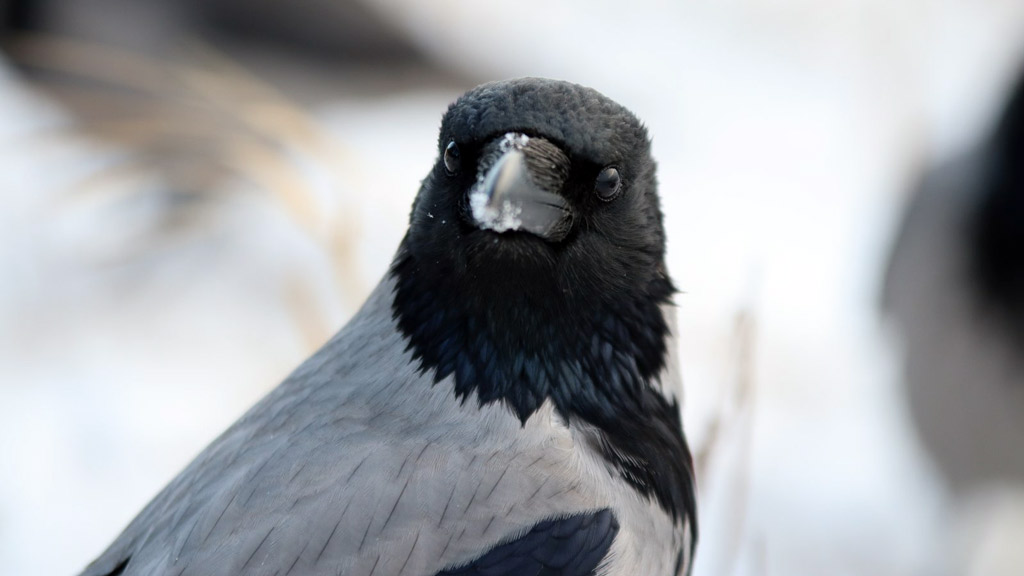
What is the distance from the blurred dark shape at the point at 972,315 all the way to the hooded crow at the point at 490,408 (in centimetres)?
350

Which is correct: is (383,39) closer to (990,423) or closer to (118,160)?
(118,160)

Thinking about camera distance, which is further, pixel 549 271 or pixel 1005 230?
pixel 1005 230

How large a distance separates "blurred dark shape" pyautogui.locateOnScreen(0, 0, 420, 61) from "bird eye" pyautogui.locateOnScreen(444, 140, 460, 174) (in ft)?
12.4

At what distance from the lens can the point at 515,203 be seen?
1768 mm

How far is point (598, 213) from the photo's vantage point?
1.95 m

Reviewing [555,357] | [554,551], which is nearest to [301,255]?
[555,357]

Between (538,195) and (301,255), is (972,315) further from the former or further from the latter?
(538,195)

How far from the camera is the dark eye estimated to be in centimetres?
191

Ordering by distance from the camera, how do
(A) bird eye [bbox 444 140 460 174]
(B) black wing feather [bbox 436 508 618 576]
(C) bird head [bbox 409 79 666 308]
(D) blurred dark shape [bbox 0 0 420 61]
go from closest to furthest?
1. (B) black wing feather [bbox 436 508 618 576]
2. (C) bird head [bbox 409 79 666 308]
3. (A) bird eye [bbox 444 140 460 174]
4. (D) blurred dark shape [bbox 0 0 420 61]

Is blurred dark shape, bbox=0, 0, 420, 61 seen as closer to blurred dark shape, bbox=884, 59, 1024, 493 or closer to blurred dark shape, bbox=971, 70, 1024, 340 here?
blurred dark shape, bbox=884, 59, 1024, 493

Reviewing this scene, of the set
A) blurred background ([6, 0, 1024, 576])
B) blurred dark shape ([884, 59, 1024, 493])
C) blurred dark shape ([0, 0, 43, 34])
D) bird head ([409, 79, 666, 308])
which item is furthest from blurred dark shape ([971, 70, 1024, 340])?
blurred dark shape ([0, 0, 43, 34])

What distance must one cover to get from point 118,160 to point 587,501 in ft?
15.4

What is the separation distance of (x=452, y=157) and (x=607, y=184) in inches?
11.8

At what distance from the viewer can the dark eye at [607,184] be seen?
1.91m
